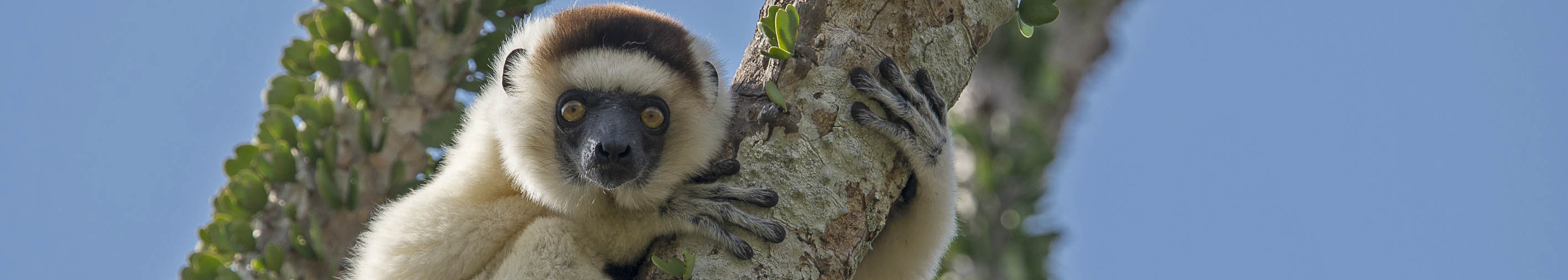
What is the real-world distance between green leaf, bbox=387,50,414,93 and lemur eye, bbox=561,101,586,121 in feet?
4.93

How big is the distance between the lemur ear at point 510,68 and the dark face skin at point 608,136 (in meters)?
0.27

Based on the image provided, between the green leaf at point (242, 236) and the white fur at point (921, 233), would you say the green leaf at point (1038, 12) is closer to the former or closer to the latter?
the white fur at point (921, 233)

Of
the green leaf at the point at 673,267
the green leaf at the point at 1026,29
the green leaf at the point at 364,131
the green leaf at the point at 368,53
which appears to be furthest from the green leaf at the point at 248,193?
the green leaf at the point at 1026,29

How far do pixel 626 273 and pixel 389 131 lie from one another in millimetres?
1947

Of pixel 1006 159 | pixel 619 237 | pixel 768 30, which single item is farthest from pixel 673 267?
pixel 1006 159

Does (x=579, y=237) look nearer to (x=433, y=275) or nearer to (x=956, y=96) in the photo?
(x=433, y=275)

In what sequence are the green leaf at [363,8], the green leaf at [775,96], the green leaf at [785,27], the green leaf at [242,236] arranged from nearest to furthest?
the green leaf at [785,27], the green leaf at [775,96], the green leaf at [242,236], the green leaf at [363,8]

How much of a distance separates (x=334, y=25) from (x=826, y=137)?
2.96 metres

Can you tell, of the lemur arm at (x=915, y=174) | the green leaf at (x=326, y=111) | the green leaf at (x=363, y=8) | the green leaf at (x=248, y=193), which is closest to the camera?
the lemur arm at (x=915, y=174)

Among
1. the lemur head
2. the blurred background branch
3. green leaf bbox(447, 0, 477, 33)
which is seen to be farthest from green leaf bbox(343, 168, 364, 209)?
the blurred background branch

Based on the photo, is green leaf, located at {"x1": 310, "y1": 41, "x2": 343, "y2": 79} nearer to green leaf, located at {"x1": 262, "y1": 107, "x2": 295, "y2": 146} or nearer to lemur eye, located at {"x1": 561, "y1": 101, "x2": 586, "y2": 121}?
green leaf, located at {"x1": 262, "y1": 107, "x2": 295, "y2": 146}

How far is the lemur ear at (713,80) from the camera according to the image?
419 centimetres

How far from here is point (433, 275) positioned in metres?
3.94

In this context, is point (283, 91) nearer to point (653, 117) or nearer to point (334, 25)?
point (334, 25)
